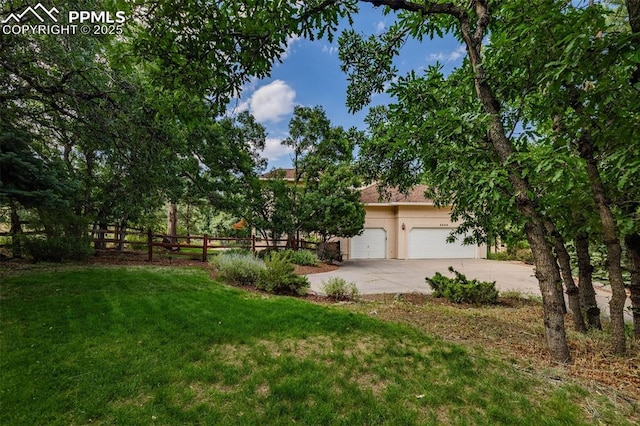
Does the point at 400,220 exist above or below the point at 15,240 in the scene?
above

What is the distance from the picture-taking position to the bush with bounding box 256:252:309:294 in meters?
6.91

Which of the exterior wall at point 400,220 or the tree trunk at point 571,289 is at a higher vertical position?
the exterior wall at point 400,220

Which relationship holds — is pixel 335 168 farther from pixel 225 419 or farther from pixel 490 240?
pixel 225 419

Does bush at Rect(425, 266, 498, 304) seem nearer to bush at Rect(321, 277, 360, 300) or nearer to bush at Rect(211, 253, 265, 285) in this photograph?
bush at Rect(321, 277, 360, 300)

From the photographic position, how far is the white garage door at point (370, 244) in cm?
1772

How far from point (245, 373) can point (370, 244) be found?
610 inches

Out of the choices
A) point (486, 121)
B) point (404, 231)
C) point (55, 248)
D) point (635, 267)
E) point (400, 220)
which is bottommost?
point (55, 248)

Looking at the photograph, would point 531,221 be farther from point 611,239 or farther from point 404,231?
point 404,231

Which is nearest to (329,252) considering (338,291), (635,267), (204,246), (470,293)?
(204,246)

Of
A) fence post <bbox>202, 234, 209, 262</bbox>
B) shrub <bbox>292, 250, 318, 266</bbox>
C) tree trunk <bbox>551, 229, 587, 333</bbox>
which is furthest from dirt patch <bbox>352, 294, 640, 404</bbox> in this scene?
fence post <bbox>202, 234, 209, 262</bbox>

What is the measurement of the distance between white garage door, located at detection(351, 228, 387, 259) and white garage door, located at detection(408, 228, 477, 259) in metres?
1.67

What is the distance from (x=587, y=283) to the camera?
485cm

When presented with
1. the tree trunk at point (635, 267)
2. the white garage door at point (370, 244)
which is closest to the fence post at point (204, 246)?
the white garage door at point (370, 244)

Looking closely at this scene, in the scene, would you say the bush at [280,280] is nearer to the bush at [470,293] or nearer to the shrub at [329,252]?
the bush at [470,293]
